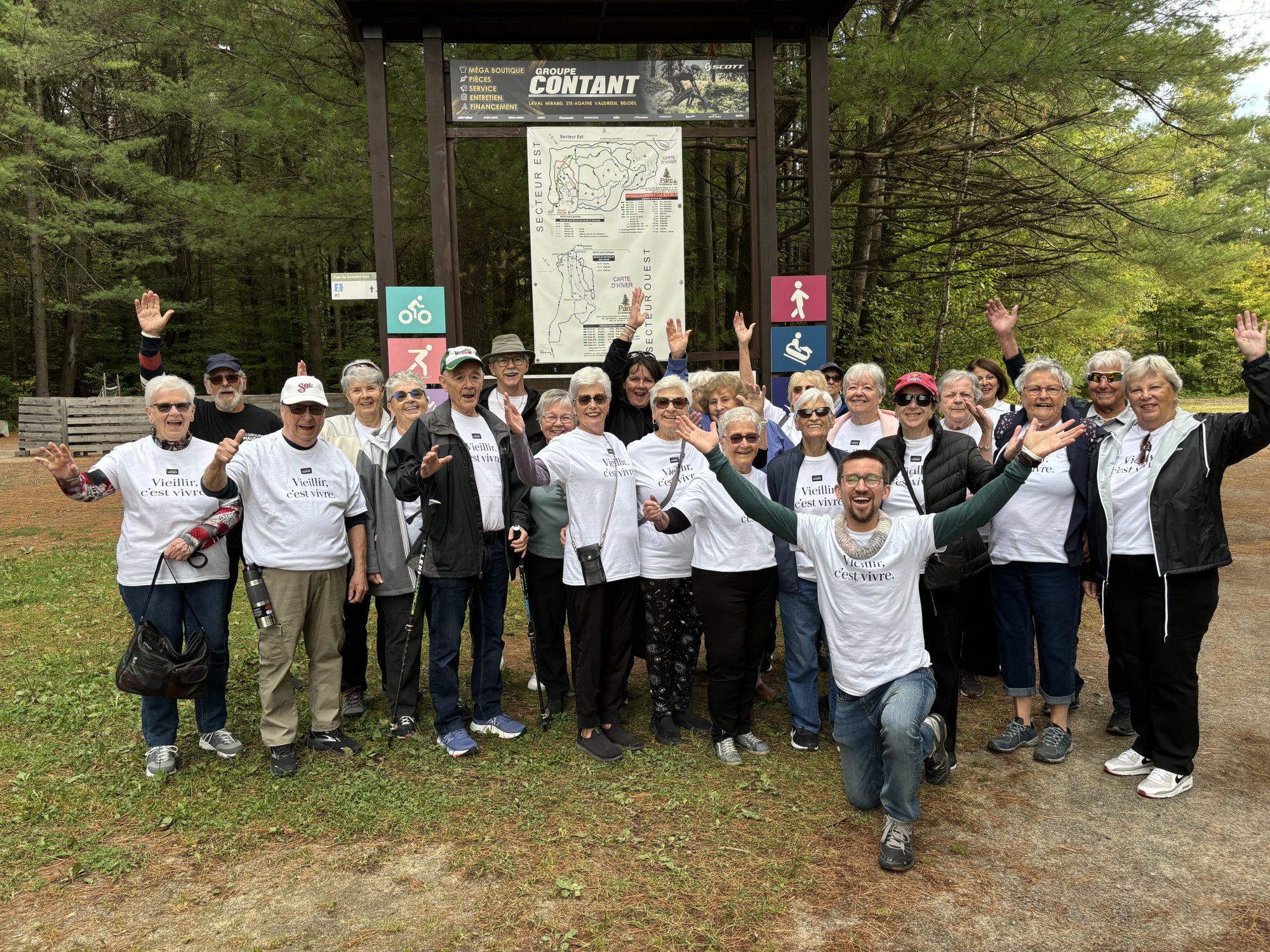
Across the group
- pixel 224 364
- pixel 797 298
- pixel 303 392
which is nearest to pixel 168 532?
pixel 303 392

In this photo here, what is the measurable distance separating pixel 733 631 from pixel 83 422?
20.8 meters

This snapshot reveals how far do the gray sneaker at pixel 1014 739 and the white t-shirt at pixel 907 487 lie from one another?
50.3 inches

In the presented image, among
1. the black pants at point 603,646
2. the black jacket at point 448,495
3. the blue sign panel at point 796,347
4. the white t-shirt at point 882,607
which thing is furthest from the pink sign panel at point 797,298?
the white t-shirt at point 882,607

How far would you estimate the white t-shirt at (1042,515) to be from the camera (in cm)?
416

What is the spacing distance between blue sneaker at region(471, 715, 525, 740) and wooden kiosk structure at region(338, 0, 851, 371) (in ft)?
11.8

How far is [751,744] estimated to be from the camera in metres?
4.29

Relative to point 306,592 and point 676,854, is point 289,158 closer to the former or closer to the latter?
point 306,592

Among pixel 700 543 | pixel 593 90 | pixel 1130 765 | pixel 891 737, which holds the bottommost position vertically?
pixel 1130 765

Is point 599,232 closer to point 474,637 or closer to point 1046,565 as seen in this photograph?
point 474,637

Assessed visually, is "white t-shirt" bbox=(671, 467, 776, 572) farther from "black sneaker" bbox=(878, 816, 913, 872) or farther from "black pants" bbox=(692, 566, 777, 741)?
"black sneaker" bbox=(878, 816, 913, 872)

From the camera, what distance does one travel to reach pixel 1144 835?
3.46m

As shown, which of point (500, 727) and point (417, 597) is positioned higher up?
point (417, 597)

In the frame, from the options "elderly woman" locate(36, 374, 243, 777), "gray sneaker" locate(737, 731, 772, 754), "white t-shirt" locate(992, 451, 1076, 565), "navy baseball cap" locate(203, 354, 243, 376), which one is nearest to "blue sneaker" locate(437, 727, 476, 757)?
"elderly woman" locate(36, 374, 243, 777)

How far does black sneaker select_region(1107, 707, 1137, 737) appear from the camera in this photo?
443cm
